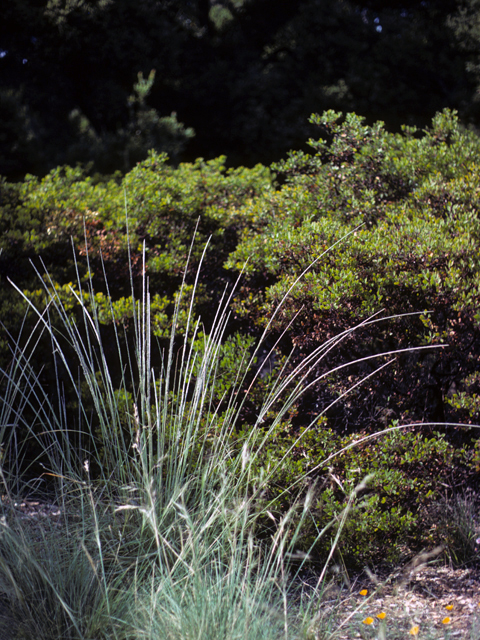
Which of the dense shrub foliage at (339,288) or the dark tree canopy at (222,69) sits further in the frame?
the dark tree canopy at (222,69)

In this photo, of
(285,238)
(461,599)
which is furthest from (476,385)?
(285,238)

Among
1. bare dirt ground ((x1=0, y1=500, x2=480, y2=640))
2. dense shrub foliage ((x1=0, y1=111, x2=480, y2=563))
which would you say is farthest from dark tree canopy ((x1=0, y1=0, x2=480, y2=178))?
bare dirt ground ((x1=0, y1=500, x2=480, y2=640))

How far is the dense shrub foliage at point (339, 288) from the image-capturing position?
2684 mm

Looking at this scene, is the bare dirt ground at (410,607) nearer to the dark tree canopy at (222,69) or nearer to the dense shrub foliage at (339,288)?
the dense shrub foliage at (339,288)

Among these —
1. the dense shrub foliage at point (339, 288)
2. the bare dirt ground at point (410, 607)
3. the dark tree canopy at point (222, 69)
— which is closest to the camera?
the bare dirt ground at point (410, 607)

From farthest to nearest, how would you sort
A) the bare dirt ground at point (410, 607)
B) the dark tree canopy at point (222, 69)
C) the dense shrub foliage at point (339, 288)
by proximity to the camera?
1. the dark tree canopy at point (222, 69)
2. the dense shrub foliage at point (339, 288)
3. the bare dirt ground at point (410, 607)

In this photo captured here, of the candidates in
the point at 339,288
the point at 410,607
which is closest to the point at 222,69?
the point at 339,288

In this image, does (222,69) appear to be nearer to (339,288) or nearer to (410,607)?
(339,288)

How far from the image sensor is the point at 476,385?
279 centimetres

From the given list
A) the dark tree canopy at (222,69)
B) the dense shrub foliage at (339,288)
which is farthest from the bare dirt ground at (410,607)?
the dark tree canopy at (222,69)

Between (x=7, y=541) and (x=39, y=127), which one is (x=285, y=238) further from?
(x=39, y=127)

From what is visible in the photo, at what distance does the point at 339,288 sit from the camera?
2938 millimetres

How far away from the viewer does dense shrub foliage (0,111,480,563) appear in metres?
2.68

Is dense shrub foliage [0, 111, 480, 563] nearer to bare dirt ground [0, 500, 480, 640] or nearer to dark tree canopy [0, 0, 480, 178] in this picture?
bare dirt ground [0, 500, 480, 640]
